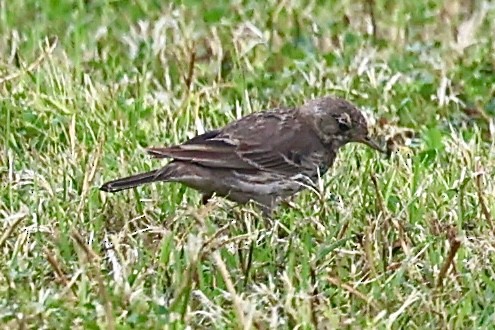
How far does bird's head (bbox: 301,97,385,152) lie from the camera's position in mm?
7090

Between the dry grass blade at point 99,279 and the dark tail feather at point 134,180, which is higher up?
the dark tail feather at point 134,180

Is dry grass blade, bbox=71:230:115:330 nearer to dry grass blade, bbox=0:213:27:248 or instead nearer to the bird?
dry grass blade, bbox=0:213:27:248

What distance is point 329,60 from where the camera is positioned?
8.59 m

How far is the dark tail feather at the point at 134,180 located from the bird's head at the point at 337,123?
3.13ft

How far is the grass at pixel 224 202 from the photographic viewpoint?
5457mm

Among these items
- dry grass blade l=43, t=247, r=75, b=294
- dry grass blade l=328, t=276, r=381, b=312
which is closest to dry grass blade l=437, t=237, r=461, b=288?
dry grass blade l=328, t=276, r=381, b=312

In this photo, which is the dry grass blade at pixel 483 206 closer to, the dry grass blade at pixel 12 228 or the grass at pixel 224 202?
the grass at pixel 224 202

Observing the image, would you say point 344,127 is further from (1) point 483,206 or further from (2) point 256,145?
(1) point 483,206

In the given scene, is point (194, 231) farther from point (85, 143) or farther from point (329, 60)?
point (329, 60)

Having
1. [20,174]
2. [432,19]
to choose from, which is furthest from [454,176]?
[432,19]

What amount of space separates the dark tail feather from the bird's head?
95cm

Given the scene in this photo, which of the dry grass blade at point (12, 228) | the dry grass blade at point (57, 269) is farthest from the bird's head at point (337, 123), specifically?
the dry grass blade at point (12, 228)

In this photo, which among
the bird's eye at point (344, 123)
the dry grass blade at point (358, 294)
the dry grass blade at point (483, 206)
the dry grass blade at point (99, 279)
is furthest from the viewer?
the bird's eye at point (344, 123)

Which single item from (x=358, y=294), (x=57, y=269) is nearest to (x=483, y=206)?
(x=358, y=294)
